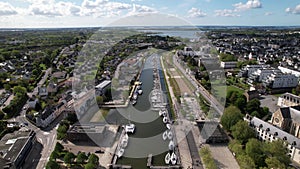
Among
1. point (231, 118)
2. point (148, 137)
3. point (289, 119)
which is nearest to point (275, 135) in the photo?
point (289, 119)

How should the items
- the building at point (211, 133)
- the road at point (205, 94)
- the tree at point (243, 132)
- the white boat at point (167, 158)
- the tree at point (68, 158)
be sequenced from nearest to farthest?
the tree at point (68, 158)
the white boat at point (167, 158)
the tree at point (243, 132)
the building at point (211, 133)
the road at point (205, 94)

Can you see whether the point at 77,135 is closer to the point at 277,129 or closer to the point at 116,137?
the point at 116,137

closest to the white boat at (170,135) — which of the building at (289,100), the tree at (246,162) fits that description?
the tree at (246,162)

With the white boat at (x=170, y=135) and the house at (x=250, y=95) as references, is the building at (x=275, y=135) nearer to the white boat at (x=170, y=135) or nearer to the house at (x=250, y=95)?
the white boat at (x=170, y=135)

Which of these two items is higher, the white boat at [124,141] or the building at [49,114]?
the building at [49,114]

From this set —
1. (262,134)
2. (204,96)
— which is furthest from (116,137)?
(204,96)

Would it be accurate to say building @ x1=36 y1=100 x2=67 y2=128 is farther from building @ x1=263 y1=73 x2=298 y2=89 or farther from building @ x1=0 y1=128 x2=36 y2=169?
building @ x1=263 y1=73 x2=298 y2=89

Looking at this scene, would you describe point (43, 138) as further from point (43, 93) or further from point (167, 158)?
point (43, 93)
